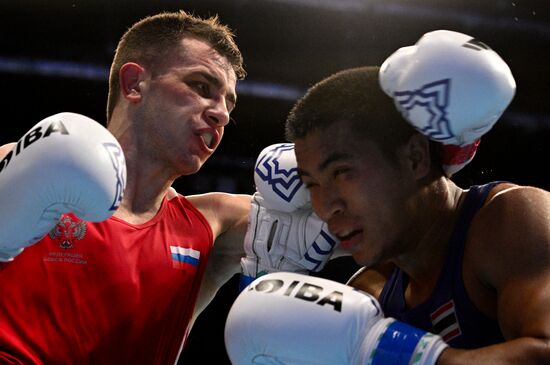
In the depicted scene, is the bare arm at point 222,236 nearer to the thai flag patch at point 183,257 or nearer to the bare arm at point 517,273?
the thai flag patch at point 183,257

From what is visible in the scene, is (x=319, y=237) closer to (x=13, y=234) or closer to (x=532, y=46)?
(x=13, y=234)

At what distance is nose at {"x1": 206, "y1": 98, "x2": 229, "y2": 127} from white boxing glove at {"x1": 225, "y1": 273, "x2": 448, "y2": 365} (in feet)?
3.39

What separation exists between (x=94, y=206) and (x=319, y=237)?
2.44 feet

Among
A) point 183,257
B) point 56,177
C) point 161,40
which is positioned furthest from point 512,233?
point 161,40

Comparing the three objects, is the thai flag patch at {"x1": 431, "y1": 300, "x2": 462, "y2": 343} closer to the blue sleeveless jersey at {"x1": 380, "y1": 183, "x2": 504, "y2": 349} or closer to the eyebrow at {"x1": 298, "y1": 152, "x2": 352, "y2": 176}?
the blue sleeveless jersey at {"x1": 380, "y1": 183, "x2": 504, "y2": 349}

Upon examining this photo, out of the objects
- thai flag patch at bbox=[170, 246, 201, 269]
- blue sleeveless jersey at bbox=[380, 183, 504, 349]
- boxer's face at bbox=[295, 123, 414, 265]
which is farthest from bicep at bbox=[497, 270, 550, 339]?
thai flag patch at bbox=[170, 246, 201, 269]

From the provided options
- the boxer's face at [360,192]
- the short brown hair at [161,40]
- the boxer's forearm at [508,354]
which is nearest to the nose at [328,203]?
the boxer's face at [360,192]

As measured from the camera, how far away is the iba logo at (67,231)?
227cm

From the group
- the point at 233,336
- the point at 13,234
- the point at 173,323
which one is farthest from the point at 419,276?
the point at 13,234

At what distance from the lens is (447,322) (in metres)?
1.84

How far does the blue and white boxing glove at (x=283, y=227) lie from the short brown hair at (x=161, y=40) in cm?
58

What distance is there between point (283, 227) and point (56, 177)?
808mm

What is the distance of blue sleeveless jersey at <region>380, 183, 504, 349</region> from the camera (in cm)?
178

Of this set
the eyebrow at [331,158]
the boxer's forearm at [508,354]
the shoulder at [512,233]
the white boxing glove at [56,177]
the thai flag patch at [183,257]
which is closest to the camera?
the boxer's forearm at [508,354]
